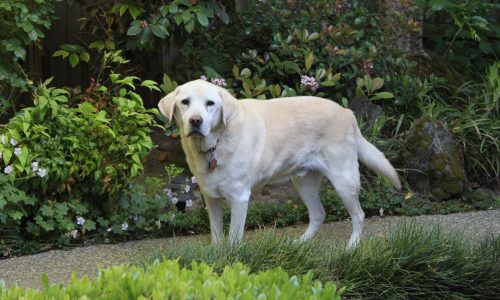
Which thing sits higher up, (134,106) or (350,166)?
(134,106)

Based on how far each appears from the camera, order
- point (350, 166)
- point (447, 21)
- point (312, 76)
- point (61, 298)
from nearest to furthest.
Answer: point (61, 298)
point (350, 166)
point (312, 76)
point (447, 21)

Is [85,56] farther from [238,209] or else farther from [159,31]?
[238,209]

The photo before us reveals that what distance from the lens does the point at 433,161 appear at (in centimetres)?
771

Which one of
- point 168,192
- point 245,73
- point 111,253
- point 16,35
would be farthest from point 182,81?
point 111,253

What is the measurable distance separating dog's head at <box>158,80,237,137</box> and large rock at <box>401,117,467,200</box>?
9.83 feet

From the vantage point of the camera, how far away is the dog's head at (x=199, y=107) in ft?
16.7

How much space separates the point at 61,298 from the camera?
279cm

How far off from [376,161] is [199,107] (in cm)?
175

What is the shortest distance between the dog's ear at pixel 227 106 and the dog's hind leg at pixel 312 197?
3.64ft

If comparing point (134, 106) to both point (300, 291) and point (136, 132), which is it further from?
point (300, 291)

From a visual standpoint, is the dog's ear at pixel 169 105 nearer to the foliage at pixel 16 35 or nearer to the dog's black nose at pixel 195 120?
the dog's black nose at pixel 195 120

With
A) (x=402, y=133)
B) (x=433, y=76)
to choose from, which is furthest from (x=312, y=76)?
(x=433, y=76)

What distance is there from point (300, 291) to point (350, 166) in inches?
127

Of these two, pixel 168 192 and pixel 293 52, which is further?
pixel 293 52
